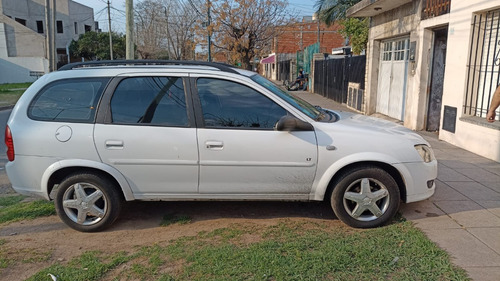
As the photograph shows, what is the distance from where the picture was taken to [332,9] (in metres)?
22.4

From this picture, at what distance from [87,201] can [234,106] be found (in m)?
1.90

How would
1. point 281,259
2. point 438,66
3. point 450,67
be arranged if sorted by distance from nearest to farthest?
point 281,259
point 450,67
point 438,66

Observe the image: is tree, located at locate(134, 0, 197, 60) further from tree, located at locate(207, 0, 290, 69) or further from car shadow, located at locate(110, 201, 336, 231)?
car shadow, located at locate(110, 201, 336, 231)

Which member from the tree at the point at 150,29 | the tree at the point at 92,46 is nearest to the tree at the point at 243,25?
the tree at the point at 150,29

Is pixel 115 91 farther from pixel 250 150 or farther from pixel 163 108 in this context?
pixel 250 150

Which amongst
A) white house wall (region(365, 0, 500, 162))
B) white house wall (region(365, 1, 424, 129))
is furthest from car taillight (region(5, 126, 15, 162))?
white house wall (region(365, 1, 424, 129))

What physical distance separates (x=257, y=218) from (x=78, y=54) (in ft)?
170

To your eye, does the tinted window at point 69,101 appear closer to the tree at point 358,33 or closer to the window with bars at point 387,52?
the window with bars at point 387,52

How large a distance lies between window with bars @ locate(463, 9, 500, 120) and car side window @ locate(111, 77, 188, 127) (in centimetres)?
588

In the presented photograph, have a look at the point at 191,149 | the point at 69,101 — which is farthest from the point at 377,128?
the point at 69,101

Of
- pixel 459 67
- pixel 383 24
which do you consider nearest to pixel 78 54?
pixel 383 24

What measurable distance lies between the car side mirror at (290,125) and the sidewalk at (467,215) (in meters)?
1.66

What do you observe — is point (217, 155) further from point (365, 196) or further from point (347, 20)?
point (347, 20)

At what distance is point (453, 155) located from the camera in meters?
7.07
